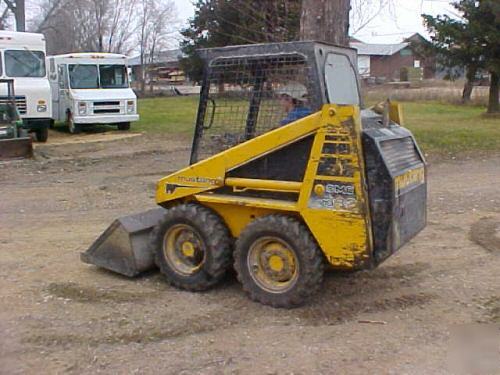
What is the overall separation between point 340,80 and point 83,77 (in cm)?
1740

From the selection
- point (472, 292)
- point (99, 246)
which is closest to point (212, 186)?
point (99, 246)

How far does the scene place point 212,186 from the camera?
5.60m

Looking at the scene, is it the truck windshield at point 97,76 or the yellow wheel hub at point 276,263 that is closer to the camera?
the yellow wheel hub at point 276,263

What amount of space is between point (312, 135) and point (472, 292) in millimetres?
2143

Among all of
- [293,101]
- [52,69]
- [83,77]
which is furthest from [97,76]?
[293,101]

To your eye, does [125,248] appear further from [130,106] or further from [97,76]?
[97,76]

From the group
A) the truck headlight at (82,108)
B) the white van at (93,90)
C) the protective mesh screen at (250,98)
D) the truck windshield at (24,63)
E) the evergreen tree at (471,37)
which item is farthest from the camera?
the evergreen tree at (471,37)

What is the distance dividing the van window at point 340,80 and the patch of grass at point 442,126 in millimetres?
10935

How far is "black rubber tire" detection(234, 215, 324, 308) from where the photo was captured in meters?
5.05

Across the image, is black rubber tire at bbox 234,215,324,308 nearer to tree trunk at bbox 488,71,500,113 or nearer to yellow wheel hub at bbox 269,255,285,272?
yellow wheel hub at bbox 269,255,285,272

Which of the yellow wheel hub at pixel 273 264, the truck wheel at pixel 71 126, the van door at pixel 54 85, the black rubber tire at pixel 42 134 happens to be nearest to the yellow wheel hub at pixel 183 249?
the yellow wheel hub at pixel 273 264

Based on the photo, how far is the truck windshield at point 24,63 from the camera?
18.1 meters

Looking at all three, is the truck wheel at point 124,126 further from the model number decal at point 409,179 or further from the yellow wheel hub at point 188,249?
the model number decal at point 409,179

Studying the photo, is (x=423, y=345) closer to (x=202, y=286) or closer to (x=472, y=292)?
(x=472, y=292)
